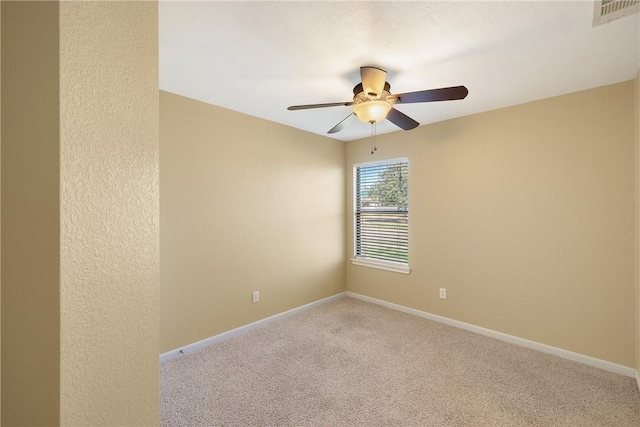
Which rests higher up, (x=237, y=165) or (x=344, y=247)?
(x=237, y=165)

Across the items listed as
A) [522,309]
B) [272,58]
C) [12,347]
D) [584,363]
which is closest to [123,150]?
[12,347]

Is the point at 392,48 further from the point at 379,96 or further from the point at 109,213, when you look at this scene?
the point at 109,213

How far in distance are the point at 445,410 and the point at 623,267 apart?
1.90m

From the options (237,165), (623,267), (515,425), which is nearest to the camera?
(515,425)

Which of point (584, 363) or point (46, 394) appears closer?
point (46, 394)

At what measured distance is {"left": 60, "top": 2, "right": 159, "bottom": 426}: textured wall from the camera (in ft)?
2.28

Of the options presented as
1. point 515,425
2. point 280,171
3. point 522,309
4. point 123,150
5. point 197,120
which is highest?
point 197,120

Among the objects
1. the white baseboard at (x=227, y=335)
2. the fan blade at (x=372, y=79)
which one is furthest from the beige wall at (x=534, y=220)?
the fan blade at (x=372, y=79)

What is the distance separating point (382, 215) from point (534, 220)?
5.68ft

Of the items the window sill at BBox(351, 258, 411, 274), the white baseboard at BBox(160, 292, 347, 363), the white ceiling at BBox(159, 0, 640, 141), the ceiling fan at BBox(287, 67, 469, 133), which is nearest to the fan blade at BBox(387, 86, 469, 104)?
the ceiling fan at BBox(287, 67, 469, 133)

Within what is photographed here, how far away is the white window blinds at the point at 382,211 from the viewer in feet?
12.1

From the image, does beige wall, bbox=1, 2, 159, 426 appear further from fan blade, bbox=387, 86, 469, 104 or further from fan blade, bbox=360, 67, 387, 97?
fan blade, bbox=387, 86, 469, 104

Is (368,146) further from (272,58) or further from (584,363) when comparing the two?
(584,363)

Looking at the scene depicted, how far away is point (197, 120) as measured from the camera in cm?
266
